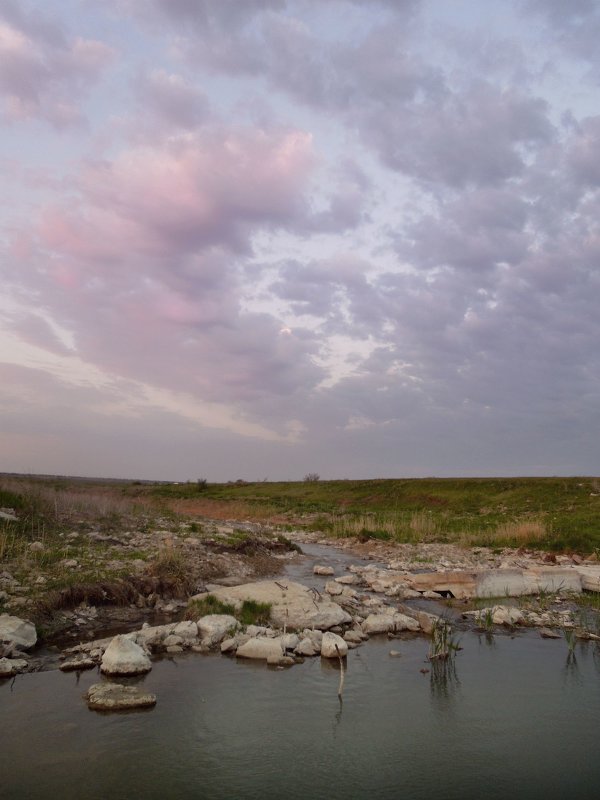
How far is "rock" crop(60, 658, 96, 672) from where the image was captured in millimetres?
9523

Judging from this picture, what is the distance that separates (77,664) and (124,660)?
87 cm

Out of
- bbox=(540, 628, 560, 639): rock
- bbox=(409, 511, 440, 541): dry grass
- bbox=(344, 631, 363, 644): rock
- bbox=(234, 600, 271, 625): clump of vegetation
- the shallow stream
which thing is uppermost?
bbox=(409, 511, 440, 541): dry grass

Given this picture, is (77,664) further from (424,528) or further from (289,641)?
(424,528)

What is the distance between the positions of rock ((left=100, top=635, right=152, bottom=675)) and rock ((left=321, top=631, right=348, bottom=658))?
320cm

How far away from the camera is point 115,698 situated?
8266 millimetres

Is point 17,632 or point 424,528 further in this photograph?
point 424,528

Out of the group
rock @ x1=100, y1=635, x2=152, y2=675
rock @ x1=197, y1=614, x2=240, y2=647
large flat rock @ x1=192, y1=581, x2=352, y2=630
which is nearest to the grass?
large flat rock @ x1=192, y1=581, x2=352, y2=630

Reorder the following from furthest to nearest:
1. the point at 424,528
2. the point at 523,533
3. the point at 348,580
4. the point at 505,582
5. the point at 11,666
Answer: the point at 424,528, the point at 523,533, the point at 348,580, the point at 505,582, the point at 11,666

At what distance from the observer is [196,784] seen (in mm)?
6359

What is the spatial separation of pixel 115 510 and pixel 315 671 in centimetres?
1849

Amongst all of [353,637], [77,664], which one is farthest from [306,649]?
[77,664]

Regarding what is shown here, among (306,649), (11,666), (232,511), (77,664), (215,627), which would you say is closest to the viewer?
(11,666)

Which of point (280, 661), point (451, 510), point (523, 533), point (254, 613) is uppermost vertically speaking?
point (451, 510)

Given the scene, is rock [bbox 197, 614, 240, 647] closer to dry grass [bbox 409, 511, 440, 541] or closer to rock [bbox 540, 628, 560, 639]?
rock [bbox 540, 628, 560, 639]
